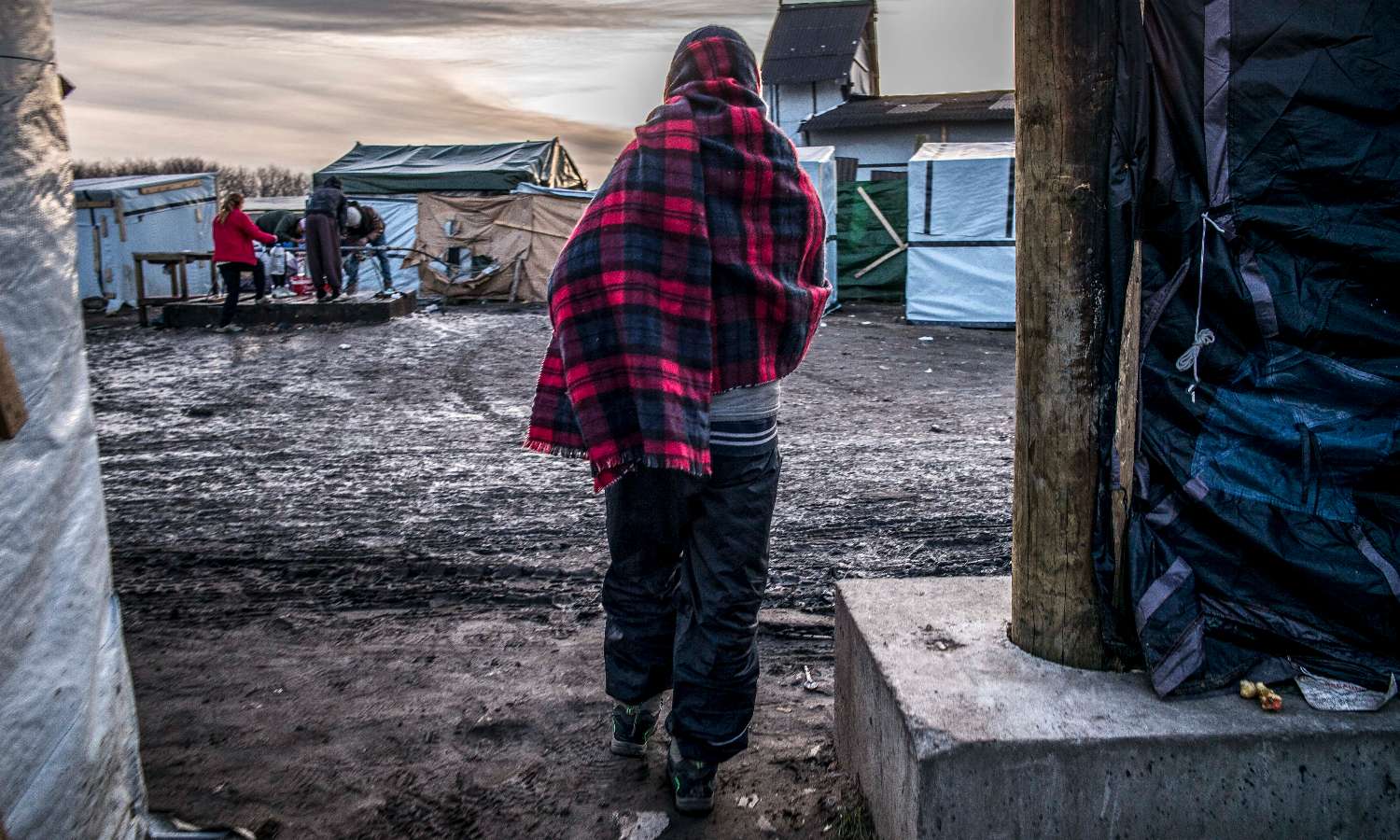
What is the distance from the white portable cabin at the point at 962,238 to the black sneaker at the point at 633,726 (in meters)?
11.7

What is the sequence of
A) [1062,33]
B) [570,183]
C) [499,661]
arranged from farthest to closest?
[570,183]
[499,661]
[1062,33]

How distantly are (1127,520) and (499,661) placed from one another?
86.1 inches

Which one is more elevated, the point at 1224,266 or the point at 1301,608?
the point at 1224,266

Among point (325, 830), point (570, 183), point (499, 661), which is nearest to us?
point (325, 830)

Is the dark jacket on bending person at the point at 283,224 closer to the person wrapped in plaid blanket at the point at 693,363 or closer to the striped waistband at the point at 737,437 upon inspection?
the person wrapped in plaid blanket at the point at 693,363

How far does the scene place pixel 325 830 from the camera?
268 centimetres

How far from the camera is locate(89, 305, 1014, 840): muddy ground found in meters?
2.87

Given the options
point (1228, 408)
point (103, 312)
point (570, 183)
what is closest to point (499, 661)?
point (1228, 408)

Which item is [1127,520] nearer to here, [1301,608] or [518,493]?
[1301,608]

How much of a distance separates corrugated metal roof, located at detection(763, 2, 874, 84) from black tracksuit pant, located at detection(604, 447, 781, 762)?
30.4 metres

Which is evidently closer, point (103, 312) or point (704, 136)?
point (704, 136)

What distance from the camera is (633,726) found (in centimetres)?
298

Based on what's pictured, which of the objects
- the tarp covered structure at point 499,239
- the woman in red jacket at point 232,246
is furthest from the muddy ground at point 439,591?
the tarp covered structure at point 499,239

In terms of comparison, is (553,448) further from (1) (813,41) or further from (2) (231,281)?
(1) (813,41)
